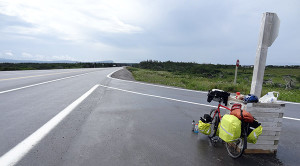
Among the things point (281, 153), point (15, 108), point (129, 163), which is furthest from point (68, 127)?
point (281, 153)

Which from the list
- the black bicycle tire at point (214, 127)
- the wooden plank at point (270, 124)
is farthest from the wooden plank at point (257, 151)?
the black bicycle tire at point (214, 127)

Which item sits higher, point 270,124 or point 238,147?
point 270,124

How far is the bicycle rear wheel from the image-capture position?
3081 mm

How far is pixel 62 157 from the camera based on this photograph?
2.95m

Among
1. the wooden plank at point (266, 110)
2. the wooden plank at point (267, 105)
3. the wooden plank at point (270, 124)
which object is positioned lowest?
the wooden plank at point (270, 124)

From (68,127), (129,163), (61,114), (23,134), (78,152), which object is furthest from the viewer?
(61,114)

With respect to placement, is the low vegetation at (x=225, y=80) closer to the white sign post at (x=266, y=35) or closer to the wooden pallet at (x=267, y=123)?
the white sign post at (x=266, y=35)

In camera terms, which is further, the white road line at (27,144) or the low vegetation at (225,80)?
the low vegetation at (225,80)

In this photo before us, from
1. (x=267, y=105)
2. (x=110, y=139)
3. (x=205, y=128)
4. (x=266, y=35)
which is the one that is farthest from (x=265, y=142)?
(x=110, y=139)

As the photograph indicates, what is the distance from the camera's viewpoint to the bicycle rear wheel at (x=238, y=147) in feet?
10.1

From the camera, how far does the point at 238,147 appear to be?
335cm

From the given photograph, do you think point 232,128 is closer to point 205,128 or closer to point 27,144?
point 205,128

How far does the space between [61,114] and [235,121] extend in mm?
4723

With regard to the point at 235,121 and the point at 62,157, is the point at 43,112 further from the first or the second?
the point at 235,121
